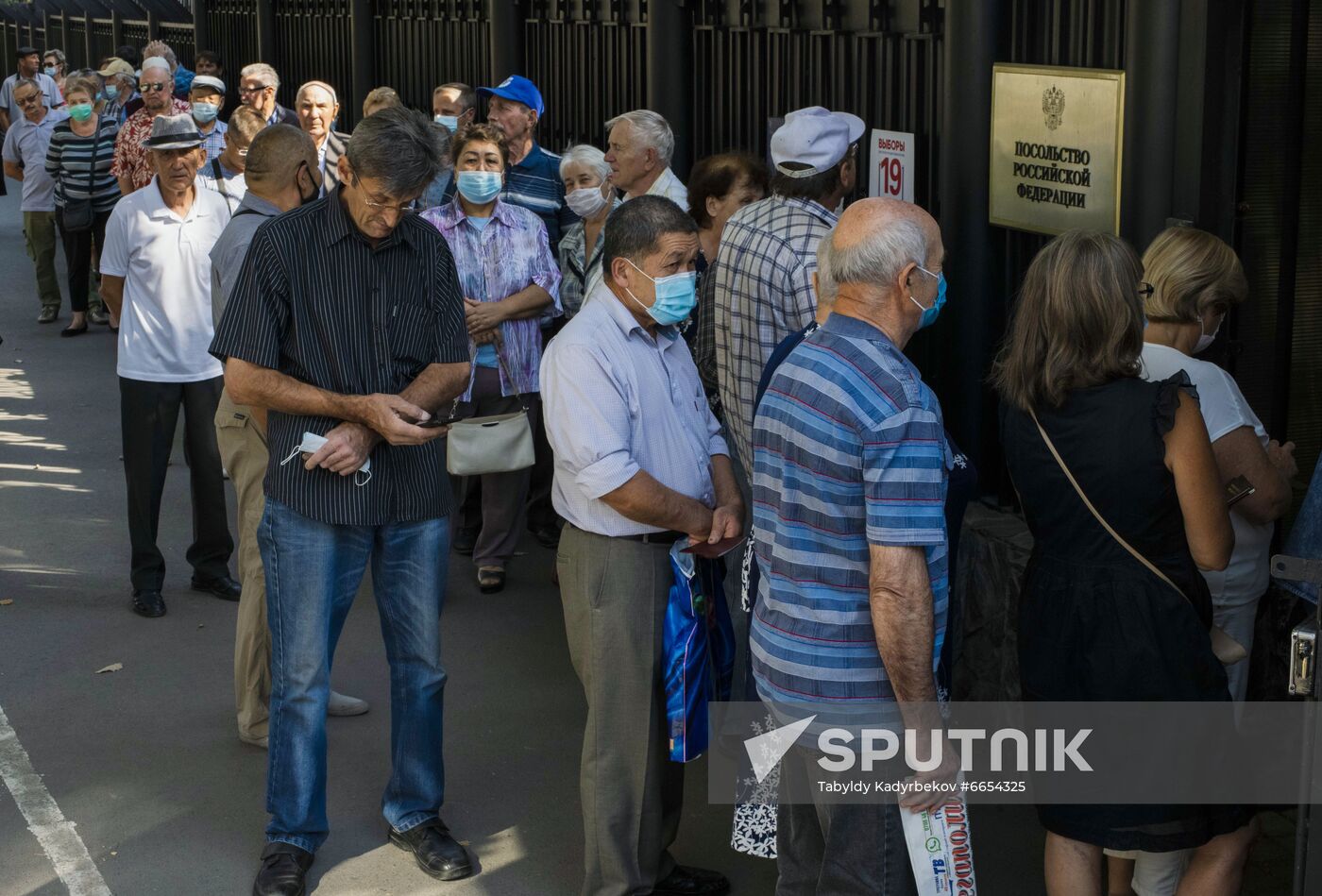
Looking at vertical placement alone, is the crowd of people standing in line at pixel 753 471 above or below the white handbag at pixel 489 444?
above

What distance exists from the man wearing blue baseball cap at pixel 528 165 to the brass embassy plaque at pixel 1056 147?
2769mm

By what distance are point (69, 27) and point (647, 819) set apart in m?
21.7

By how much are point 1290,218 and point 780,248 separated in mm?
1555

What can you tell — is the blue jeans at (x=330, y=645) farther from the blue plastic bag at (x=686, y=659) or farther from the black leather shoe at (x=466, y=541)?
the black leather shoe at (x=466, y=541)

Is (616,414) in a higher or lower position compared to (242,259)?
lower

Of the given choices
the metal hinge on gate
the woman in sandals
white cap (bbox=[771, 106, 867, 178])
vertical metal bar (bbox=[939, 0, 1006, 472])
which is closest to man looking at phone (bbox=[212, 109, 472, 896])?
white cap (bbox=[771, 106, 867, 178])

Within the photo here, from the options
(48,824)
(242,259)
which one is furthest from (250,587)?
(242,259)

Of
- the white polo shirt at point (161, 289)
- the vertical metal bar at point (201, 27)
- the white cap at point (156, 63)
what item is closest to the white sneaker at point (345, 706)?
the white polo shirt at point (161, 289)

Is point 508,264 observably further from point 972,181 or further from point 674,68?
point 972,181

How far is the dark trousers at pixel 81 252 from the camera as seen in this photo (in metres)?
12.8

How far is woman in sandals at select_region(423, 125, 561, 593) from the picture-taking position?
6930 mm

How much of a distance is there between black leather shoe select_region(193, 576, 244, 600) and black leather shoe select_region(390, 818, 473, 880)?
100 inches

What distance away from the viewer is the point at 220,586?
7.12 metres

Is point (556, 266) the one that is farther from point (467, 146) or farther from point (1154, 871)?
point (1154, 871)
